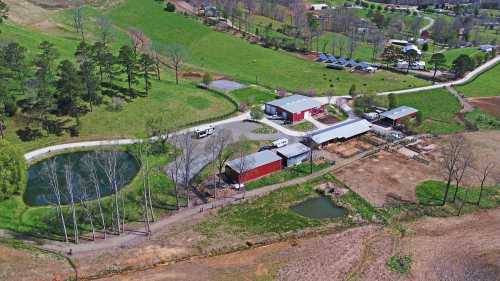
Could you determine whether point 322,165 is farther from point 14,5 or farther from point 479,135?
point 14,5

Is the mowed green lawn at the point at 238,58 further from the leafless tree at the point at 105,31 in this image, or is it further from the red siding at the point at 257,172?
the red siding at the point at 257,172

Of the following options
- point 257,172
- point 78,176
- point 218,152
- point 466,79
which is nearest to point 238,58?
point 466,79

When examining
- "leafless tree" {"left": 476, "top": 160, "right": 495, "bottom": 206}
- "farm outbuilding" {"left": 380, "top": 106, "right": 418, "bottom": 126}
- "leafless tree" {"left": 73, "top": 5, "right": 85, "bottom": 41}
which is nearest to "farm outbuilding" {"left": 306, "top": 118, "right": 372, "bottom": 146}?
"farm outbuilding" {"left": 380, "top": 106, "right": 418, "bottom": 126}

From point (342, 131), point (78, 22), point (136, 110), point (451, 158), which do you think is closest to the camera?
point (451, 158)

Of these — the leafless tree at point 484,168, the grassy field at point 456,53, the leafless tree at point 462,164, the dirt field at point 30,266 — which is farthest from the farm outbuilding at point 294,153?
the grassy field at point 456,53

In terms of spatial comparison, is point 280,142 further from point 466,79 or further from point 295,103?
point 466,79

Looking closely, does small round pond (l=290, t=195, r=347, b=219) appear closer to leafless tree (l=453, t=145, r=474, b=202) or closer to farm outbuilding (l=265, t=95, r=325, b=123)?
leafless tree (l=453, t=145, r=474, b=202)
